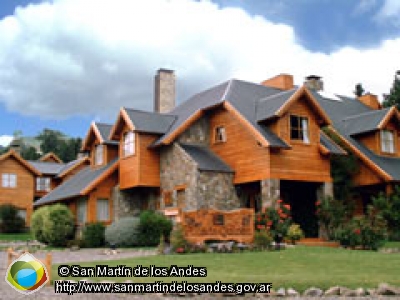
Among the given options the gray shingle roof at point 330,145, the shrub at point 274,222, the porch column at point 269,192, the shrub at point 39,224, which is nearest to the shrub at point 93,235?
the shrub at point 39,224

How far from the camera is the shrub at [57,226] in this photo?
86.2 feet

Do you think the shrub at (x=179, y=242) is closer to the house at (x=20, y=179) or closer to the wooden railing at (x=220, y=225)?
the wooden railing at (x=220, y=225)

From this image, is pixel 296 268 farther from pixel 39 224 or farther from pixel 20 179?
pixel 20 179

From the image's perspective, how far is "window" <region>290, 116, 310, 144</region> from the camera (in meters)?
24.7

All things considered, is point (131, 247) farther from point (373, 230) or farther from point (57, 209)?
point (373, 230)

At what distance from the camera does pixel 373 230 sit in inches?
779

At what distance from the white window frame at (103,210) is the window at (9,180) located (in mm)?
18454

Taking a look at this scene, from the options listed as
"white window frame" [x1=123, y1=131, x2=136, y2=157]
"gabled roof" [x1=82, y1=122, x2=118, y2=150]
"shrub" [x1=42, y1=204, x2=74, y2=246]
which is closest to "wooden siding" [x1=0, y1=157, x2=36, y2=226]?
"gabled roof" [x1=82, y1=122, x2=118, y2=150]

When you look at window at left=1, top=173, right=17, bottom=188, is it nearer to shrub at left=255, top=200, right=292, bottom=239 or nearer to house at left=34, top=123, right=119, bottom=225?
house at left=34, top=123, right=119, bottom=225

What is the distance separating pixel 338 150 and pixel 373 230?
678 centimetres

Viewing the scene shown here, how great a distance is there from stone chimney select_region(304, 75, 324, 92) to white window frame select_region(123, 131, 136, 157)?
1476 cm

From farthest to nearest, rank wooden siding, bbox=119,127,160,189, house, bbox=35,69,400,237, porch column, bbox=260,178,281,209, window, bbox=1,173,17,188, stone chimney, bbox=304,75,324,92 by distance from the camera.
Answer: window, bbox=1,173,17,188 < stone chimney, bbox=304,75,324,92 < wooden siding, bbox=119,127,160,189 < house, bbox=35,69,400,237 < porch column, bbox=260,178,281,209

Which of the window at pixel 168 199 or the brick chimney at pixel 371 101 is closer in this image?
the window at pixel 168 199

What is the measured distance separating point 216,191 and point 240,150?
222 centimetres
